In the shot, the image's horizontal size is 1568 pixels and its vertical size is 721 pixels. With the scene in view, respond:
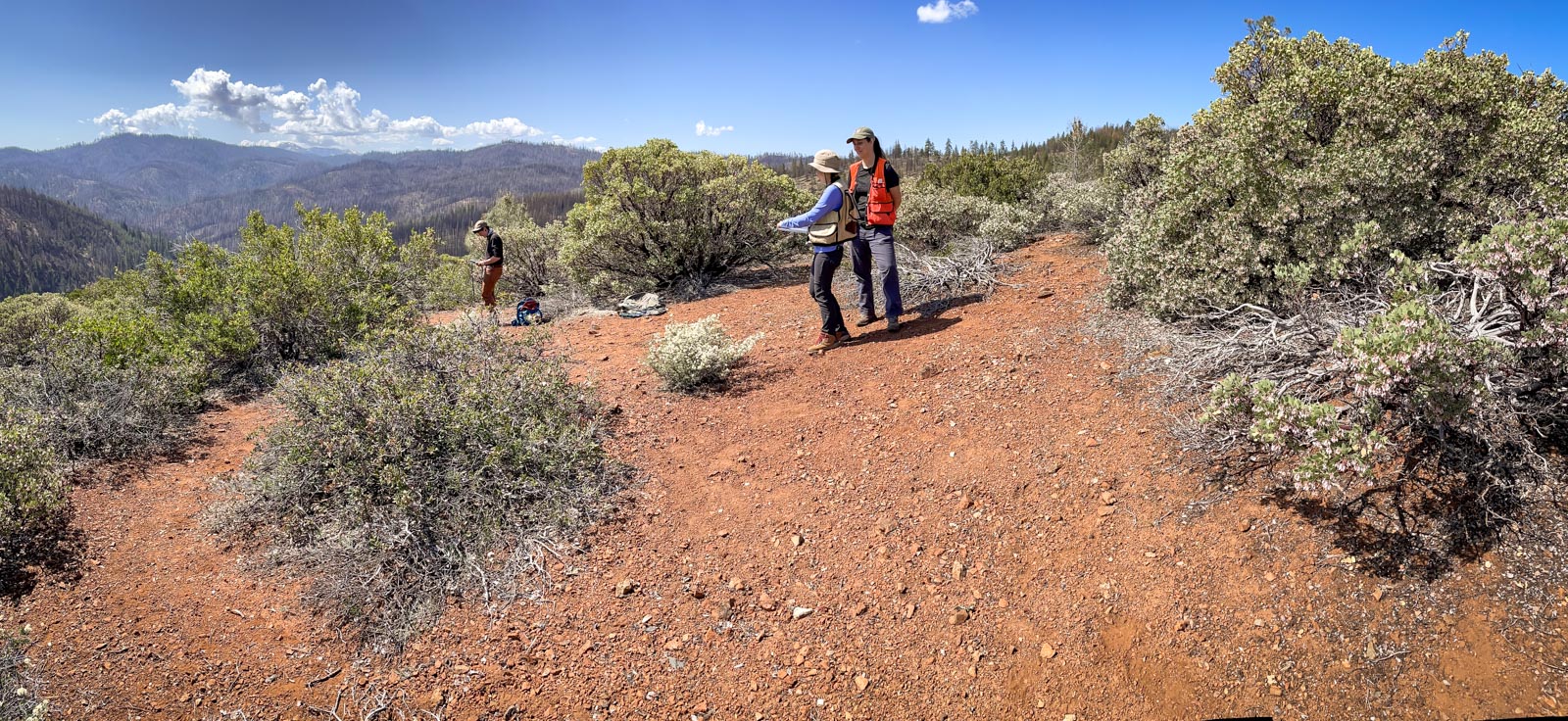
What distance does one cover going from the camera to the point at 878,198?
6.23 meters

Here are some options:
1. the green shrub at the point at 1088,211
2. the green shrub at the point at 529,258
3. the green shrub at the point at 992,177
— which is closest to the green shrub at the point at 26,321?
the green shrub at the point at 529,258

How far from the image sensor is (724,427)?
4.98m

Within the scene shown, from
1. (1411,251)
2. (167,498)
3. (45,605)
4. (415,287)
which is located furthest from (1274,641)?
(415,287)

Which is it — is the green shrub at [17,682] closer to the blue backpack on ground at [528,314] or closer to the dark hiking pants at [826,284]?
the dark hiking pants at [826,284]

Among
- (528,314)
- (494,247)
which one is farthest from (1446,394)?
(494,247)

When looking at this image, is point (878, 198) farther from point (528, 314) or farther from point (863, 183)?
point (528, 314)

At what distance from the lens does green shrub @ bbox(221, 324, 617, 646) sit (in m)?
3.40

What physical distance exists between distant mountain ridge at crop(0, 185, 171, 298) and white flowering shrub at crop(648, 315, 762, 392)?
612ft

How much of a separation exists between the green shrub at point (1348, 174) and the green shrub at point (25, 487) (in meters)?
7.04

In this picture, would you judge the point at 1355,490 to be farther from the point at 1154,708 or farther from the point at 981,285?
the point at 981,285

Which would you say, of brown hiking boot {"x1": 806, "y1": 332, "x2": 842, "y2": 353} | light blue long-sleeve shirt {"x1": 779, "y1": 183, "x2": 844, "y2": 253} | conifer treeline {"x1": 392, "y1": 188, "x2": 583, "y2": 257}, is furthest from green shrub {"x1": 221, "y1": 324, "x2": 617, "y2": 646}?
conifer treeline {"x1": 392, "y1": 188, "x2": 583, "y2": 257}

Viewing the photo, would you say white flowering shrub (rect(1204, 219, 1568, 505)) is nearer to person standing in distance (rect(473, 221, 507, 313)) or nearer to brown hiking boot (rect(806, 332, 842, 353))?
brown hiking boot (rect(806, 332, 842, 353))

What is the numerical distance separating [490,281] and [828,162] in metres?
6.49

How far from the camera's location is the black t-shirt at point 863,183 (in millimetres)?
6262
